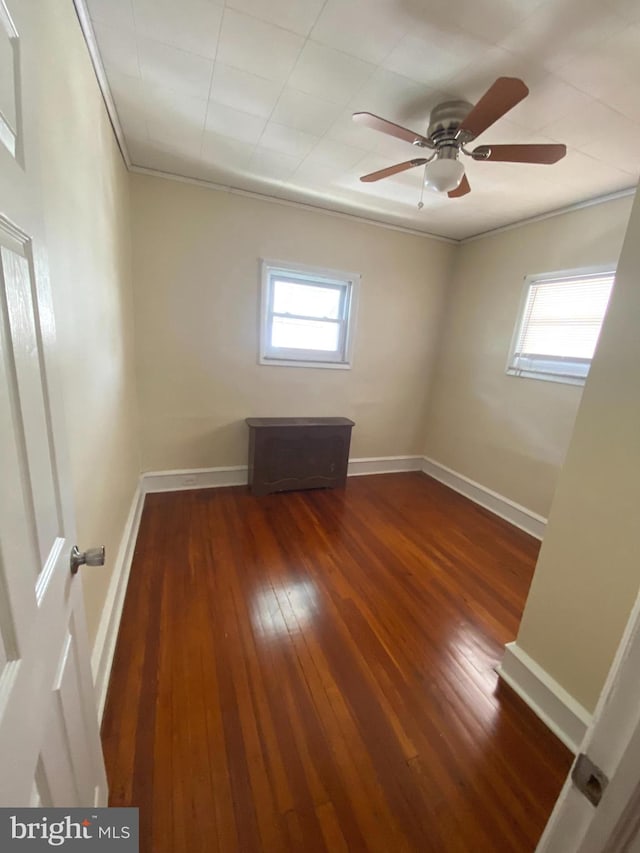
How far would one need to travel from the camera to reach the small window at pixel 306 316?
3.10 metres

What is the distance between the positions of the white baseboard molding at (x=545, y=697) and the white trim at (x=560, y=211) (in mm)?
2923

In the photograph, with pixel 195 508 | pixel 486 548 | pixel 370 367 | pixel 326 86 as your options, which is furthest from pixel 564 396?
pixel 195 508

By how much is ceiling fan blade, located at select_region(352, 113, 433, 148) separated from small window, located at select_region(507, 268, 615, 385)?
68.2 inches

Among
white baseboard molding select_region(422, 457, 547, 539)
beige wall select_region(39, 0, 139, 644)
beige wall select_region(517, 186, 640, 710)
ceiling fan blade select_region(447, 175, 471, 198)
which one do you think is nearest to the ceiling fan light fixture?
ceiling fan blade select_region(447, 175, 471, 198)

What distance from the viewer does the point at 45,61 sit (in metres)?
0.92

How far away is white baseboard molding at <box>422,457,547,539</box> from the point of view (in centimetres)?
285

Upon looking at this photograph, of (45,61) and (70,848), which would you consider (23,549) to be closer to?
(70,848)

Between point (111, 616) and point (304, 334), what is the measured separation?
2651mm

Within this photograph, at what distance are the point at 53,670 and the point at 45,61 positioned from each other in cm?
153

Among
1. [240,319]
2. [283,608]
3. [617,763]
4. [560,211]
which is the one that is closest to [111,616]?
[283,608]

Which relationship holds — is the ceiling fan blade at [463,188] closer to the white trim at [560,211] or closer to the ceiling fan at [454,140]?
the ceiling fan at [454,140]

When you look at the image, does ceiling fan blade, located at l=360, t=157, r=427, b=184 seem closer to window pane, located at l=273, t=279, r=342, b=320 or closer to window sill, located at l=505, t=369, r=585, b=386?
window pane, located at l=273, t=279, r=342, b=320

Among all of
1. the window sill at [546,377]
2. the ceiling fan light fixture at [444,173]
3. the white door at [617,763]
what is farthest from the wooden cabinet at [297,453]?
the white door at [617,763]

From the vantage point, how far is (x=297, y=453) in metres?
3.17
